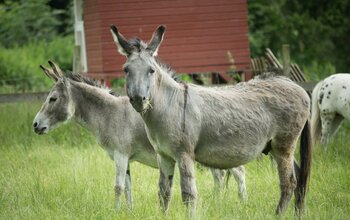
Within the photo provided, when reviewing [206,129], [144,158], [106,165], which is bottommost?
[106,165]

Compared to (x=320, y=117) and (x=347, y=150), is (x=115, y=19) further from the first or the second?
(x=347, y=150)

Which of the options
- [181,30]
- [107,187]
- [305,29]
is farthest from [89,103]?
[305,29]

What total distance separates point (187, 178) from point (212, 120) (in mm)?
673

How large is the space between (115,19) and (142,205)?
11.8 meters

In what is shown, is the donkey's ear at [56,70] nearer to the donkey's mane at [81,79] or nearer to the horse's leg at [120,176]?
the donkey's mane at [81,79]

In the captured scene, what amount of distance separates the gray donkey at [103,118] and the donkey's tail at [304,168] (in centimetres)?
91

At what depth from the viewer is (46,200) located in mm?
7684

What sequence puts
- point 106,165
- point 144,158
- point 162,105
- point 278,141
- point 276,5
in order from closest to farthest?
point 162,105 → point 278,141 → point 144,158 → point 106,165 → point 276,5

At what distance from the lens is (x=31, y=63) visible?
23.7m

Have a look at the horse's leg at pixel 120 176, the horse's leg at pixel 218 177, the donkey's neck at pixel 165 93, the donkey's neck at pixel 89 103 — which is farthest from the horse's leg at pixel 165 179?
the horse's leg at pixel 218 177

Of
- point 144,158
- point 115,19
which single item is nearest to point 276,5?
point 115,19

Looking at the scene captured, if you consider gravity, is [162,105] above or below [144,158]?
above

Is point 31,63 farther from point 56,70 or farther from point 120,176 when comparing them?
point 120,176

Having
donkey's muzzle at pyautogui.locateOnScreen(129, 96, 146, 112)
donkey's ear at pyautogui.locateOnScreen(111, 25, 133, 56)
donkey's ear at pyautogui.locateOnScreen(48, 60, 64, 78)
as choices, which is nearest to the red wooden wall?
donkey's ear at pyautogui.locateOnScreen(48, 60, 64, 78)
